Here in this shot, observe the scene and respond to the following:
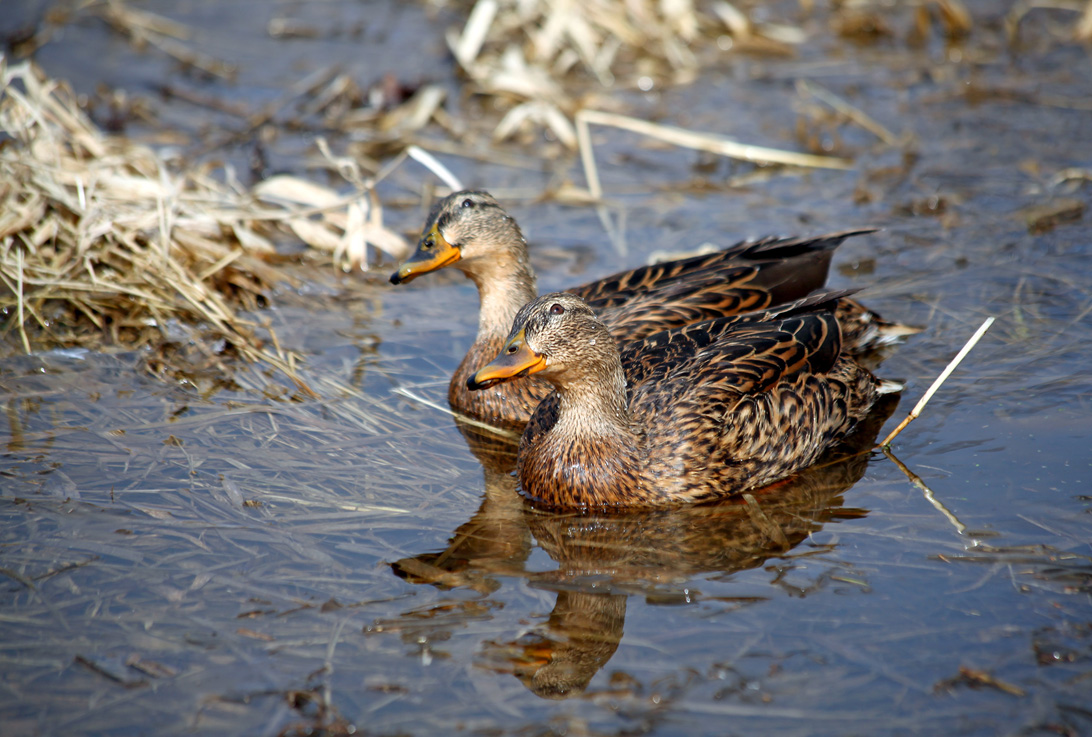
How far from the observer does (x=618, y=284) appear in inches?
247

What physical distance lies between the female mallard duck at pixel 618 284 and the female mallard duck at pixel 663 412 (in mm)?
491

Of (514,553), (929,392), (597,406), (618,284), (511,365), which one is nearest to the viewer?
(514,553)

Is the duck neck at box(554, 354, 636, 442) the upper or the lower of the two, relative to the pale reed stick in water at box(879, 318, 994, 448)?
lower

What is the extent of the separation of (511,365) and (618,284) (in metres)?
1.62

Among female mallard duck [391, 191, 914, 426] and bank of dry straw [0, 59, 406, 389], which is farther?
bank of dry straw [0, 59, 406, 389]

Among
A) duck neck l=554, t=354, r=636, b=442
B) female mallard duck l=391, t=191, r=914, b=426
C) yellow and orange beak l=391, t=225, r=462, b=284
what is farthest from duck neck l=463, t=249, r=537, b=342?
duck neck l=554, t=354, r=636, b=442

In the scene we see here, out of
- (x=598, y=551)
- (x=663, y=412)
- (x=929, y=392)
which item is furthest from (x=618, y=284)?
(x=598, y=551)

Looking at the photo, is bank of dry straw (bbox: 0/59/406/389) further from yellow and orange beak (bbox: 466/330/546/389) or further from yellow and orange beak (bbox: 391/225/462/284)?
yellow and orange beak (bbox: 466/330/546/389)

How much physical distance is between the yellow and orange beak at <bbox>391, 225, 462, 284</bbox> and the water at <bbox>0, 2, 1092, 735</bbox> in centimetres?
62

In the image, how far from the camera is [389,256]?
7.79 meters

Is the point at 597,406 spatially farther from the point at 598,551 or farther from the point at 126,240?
A: the point at 126,240

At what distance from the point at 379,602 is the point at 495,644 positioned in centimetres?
51

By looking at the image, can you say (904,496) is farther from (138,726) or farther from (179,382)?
(179,382)

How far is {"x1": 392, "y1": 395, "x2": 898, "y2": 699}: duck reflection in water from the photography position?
151 inches
